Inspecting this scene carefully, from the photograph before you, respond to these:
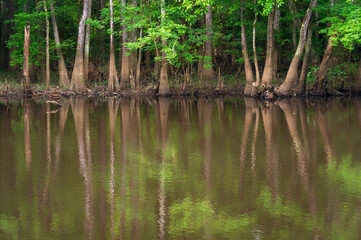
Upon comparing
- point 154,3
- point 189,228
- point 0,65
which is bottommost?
point 189,228

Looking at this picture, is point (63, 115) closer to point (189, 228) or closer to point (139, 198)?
point (139, 198)

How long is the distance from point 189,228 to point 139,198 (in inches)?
64.7

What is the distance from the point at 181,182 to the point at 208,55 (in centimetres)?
2956

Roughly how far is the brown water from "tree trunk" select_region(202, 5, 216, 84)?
1945 cm

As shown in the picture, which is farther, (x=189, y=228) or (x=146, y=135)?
(x=146, y=135)

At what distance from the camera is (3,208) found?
25.3ft

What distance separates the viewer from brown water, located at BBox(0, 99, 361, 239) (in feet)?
22.3

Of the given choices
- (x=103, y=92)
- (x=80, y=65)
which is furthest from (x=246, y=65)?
(x=80, y=65)

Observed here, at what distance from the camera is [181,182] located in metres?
9.30

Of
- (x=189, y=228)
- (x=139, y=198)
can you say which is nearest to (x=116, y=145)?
(x=139, y=198)

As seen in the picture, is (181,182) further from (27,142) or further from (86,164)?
(27,142)

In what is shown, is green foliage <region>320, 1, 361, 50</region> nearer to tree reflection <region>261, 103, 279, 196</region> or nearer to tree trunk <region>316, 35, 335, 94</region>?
tree trunk <region>316, 35, 335, 94</region>

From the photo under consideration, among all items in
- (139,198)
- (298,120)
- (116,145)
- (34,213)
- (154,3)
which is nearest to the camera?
(34,213)

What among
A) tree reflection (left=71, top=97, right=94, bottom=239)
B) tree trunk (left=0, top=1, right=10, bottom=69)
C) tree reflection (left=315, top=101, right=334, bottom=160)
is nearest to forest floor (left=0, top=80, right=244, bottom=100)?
tree trunk (left=0, top=1, right=10, bottom=69)
